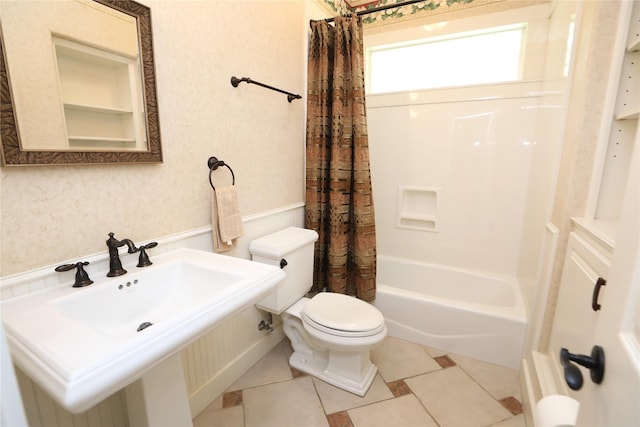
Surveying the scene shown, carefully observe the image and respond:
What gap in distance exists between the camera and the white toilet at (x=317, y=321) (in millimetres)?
1498

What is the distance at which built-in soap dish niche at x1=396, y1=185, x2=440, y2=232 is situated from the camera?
98.4 inches

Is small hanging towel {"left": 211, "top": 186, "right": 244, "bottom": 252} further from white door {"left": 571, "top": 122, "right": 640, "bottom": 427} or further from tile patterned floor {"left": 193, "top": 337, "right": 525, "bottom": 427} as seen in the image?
white door {"left": 571, "top": 122, "right": 640, "bottom": 427}

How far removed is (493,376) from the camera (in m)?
1.74

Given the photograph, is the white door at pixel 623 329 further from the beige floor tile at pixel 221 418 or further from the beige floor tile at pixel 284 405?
the beige floor tile at pixel 221 418

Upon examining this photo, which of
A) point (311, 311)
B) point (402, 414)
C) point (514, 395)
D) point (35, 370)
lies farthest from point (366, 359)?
point (35, 370)

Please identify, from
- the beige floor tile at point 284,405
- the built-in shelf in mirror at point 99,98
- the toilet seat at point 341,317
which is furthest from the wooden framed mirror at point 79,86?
the beige floor tile at point 284,405

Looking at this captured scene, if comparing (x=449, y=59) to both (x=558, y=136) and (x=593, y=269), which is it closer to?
(x=558, y=136)

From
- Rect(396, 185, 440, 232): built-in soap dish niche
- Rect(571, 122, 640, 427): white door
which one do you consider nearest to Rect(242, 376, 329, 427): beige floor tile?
Rect(571, 122, 640, 427): white door

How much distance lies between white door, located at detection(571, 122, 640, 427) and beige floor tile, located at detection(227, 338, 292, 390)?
1.56 m

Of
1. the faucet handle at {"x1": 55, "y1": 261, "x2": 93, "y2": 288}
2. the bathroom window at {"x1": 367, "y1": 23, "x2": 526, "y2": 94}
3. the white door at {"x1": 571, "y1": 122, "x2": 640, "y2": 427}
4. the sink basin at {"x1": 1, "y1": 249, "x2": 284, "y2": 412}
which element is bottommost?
the sink basin at {"x1": 1, "y1": 249, "x2": 284, "y2": 412}

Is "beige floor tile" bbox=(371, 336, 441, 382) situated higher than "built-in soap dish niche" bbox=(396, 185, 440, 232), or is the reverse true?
"built-in soap dish niche" bbox=(396, 185, 440, 232)

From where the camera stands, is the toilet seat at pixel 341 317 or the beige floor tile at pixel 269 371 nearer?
the toilet seat at pixel 341 317

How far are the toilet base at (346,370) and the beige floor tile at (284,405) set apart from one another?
3.2 inches

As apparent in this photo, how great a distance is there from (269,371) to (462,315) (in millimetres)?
1263
